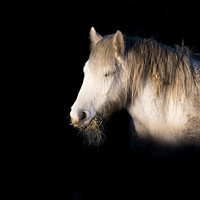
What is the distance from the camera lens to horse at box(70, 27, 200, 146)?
40.1 inches

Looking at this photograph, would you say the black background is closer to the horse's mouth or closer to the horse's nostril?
the horse's mouth

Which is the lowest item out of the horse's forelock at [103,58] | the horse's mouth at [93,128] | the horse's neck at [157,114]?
the horse's mouth at [93,128]

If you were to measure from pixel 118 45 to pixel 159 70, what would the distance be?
0.31 meters

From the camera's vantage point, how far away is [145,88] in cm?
111

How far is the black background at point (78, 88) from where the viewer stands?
168 cm

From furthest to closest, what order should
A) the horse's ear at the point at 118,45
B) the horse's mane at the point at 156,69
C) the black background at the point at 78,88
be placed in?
the black background at the point at 78,88, the horse's mane at the point at 156,69, the horse's ear at the point at 118,45

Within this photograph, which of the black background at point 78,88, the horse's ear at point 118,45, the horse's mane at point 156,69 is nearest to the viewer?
the horse's ear at point 118,45

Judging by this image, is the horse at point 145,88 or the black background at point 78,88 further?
the black background at point 78,88

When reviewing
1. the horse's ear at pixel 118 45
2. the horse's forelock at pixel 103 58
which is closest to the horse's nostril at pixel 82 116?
the horse's forelock at pixel 103 58

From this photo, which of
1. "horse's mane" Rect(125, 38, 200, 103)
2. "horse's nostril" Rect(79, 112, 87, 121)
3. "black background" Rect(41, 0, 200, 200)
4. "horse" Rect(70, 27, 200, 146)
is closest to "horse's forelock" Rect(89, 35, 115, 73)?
"horse" Rect(70, 27, 200, 146)

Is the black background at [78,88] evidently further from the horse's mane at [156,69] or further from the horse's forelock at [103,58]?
the horse's forelock at [103,58]

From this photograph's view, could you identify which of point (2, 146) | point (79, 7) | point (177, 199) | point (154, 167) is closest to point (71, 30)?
point (79, 7)

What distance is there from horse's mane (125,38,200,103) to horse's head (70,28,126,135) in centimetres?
8

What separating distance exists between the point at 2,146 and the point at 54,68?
4.87 feet
